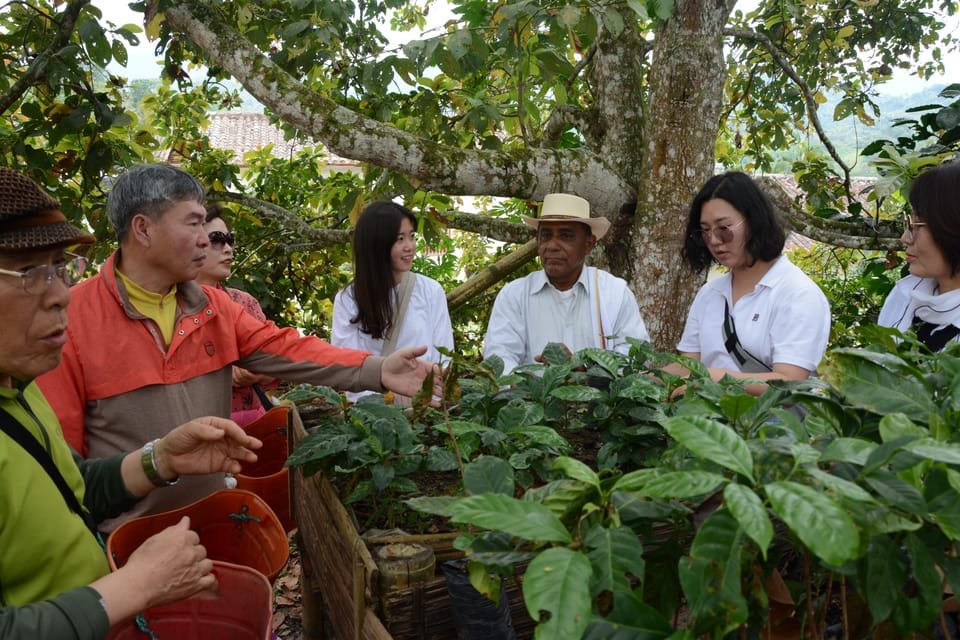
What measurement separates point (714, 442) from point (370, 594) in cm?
81

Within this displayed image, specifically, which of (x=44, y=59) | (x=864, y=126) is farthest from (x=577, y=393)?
(x=864, y=126)

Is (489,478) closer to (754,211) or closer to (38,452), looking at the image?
(38,452)

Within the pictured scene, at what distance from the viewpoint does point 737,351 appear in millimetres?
2705

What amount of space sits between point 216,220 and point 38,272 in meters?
2.30

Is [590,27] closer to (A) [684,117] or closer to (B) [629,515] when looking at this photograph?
(A) [684,117]

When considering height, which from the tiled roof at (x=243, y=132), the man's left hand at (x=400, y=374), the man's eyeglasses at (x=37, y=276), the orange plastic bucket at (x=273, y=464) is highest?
the tiled roof at (x=243, y=132)

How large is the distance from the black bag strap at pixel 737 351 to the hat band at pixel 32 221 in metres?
2.29

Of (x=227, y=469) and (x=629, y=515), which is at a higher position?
(x=629, y=515)

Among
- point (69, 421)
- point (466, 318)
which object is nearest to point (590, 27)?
point (69, 421)

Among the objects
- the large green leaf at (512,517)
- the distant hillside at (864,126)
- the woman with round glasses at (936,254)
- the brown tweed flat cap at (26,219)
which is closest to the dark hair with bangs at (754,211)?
the woman with round glasses at (936,254)

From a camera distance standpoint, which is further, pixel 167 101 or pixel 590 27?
pixel 167 101

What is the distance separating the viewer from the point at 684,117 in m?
3.85

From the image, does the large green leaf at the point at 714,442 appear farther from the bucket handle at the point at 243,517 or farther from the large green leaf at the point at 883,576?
the bucket handle at the point at 243,517

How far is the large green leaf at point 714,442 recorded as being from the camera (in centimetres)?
76
